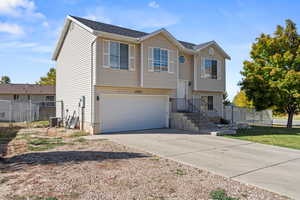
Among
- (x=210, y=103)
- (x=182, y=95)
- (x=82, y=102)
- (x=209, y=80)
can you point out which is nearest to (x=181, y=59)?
(x=182, y=95)

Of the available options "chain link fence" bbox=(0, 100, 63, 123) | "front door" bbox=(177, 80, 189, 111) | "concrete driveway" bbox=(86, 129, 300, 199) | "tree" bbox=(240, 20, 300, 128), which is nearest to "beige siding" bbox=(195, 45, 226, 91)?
"front door" bbox=(177, 80, 189, 111)

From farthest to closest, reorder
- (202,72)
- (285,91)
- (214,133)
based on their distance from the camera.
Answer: (202,72), (285,91), (214,133)

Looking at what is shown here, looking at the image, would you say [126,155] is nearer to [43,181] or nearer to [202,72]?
[43,181]

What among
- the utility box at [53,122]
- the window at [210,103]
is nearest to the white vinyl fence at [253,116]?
the window at [210,103]

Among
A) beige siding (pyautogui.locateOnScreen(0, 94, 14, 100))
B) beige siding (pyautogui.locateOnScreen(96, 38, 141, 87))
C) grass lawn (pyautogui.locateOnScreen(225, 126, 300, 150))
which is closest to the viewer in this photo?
grass lawn (pyautogui.locateOnScreen(225, 126, 300, 150))

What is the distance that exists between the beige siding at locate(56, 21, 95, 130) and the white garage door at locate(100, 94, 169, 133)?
1.08 meters

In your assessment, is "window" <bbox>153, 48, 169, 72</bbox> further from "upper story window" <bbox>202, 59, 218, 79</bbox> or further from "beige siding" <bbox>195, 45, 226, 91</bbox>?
"upper story window" <bbox>202, 59, 218, 79</bbox>

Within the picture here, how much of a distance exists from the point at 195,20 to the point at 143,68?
4365 mm

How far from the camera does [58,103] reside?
17.4 meters

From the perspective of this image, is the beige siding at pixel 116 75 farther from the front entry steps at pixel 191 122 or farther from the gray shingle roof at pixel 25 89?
the gray shingle roof at pixel 25 89

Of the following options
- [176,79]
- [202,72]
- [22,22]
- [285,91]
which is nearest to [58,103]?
[22,22]

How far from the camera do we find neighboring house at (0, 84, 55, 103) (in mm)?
28250

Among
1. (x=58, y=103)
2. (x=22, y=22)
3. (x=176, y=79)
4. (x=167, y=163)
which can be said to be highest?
(x=22, y=22)

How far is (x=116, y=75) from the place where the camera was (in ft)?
41.6
